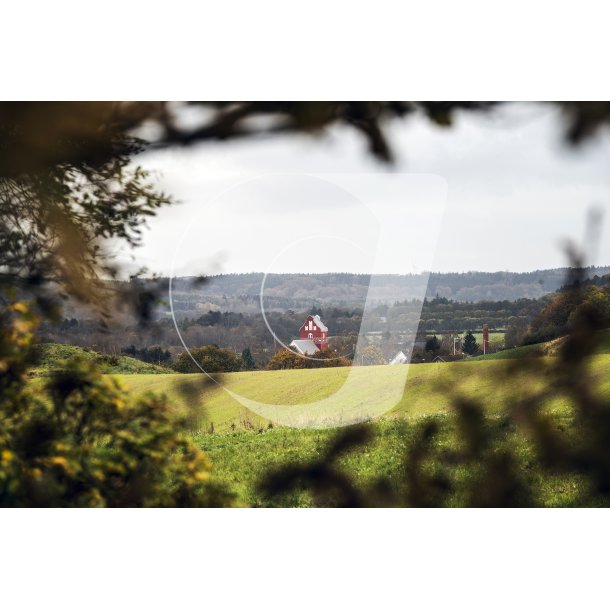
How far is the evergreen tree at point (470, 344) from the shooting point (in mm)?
4082

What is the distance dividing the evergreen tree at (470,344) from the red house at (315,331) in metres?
0.74

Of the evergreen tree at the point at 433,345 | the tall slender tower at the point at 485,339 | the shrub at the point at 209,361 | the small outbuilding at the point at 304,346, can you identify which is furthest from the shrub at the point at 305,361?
the tall slender tower at the point at 485,339

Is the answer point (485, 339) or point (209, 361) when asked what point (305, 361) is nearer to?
point (209, 361)

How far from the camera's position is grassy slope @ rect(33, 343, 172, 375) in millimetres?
4051

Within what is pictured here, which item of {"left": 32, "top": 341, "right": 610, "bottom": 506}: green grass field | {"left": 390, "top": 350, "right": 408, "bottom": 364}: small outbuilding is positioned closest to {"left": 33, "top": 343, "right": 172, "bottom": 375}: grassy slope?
{"left": 32, "top": 341, "right": 610, "bottom": 506}: green grass field

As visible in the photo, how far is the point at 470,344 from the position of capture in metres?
4.09

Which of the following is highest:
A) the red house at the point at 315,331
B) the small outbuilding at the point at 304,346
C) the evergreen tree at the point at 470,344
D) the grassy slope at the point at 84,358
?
the evergreen tree at the point at 470,344

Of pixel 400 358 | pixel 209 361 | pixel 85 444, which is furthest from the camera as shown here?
pixel 209 361

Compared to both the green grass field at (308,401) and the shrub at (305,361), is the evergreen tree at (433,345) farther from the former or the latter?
the shrub at (305,361)

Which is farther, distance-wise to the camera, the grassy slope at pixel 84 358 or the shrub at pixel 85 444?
the grassy slope at pixel 84 358

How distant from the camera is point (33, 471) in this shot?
3.94 metres

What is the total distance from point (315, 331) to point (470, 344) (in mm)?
822

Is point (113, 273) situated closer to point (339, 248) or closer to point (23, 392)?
point (23, 392)

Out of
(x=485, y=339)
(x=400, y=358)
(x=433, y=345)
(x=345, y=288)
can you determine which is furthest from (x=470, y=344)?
(x=345, y=288)
